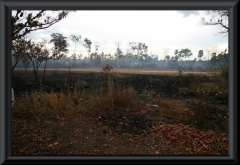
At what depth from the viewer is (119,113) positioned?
236 centimetres

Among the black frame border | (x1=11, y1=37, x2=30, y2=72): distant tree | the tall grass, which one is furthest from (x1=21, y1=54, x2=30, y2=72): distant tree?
the black frame border

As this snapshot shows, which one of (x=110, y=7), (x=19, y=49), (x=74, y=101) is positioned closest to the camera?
(x=110, y=7)

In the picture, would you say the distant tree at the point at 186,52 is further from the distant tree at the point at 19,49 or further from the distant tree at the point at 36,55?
the distant tree at the point at 19,49

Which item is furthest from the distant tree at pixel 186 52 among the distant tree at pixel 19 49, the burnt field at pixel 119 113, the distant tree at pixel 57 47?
the distant tree at pixel 19 49

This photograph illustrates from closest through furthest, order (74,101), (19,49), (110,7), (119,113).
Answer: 1. (110,7)
2. (19,49)
3. (119,113)
4. (74,101)

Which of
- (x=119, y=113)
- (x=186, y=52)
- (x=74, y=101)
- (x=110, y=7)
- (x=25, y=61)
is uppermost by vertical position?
(x=110, y=7)

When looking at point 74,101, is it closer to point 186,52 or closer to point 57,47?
point 57,47

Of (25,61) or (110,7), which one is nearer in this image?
(110,7)

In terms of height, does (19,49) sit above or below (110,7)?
below

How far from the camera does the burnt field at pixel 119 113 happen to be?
1941mm

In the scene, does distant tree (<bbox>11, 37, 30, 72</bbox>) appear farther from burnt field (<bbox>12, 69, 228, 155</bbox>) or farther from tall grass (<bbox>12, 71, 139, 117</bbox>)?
tall grass (<bbox>12, 71, 139, 117</bbox>)

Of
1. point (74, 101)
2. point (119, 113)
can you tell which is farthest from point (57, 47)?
point (119, 113)
